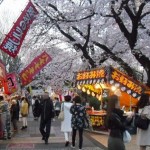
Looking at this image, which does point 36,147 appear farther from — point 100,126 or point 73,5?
point 73,5

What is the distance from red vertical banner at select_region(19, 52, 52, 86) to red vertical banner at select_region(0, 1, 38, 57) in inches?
252

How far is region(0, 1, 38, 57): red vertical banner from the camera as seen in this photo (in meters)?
15.6

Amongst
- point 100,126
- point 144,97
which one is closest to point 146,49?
point 100,126

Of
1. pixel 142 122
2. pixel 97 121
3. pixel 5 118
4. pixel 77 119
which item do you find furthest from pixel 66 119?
pixel 97 121

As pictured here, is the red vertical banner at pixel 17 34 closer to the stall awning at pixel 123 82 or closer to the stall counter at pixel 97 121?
the stall awning at pixel 123 82

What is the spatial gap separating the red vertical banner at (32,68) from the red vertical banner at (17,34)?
6.41 m

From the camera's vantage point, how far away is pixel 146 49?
2020cm

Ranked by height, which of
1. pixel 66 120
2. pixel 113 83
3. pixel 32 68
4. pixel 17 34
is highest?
pixel 17 34

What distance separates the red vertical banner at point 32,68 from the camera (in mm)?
23312

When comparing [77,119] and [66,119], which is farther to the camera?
[66,119]

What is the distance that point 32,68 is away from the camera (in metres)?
23.6

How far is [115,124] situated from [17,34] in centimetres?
948

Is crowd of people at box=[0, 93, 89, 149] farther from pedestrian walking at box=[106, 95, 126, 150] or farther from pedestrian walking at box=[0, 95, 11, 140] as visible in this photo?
pedestrian walking at box=[106, 95, 126, 150]

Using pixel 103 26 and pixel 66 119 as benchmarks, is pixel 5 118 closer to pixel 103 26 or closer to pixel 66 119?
pixel 66 119
